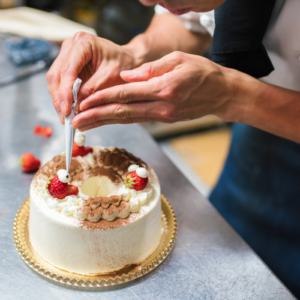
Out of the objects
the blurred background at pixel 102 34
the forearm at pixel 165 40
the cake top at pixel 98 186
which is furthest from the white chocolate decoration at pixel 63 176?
the blurred background at pixel 102 34

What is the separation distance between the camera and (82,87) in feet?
4.13

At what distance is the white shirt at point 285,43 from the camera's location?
1218 millimetres

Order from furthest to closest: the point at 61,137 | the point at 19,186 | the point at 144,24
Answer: the point at 144,24 → the point at 61,137 → the point at 19,186

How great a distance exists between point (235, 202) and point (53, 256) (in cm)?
123

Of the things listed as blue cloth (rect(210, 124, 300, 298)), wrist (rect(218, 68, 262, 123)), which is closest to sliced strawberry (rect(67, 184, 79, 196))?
wrist (rect(218, 68, 262, 123))

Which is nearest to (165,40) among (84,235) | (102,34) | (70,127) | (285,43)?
(285,43)

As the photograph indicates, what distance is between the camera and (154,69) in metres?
1.11

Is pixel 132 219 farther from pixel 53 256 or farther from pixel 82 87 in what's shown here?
pixel 82 87

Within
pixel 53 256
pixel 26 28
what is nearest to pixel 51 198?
pixel 53 256

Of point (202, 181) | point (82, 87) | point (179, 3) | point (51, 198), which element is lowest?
point (202, 181)

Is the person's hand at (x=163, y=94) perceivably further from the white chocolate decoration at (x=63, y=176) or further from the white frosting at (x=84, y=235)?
the white frosting at (x=84, y=235)

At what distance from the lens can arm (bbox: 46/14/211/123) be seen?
1198 mm

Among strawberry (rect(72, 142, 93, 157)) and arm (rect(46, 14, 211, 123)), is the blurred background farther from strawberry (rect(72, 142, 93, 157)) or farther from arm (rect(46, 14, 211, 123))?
strawberry (rect(72, 142, 93, 157))

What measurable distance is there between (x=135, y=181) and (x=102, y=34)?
3.70 metres
